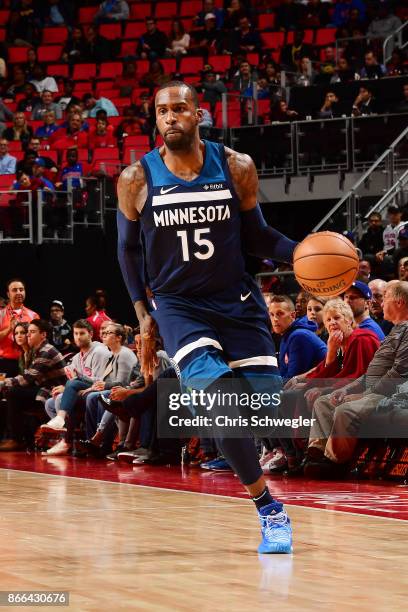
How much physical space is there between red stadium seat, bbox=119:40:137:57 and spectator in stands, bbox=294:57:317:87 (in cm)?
448

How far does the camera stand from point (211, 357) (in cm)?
491

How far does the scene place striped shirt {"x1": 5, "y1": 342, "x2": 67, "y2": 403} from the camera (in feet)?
38.1

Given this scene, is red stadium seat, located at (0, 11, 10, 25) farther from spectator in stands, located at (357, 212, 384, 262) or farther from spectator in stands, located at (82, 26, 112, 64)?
spectator in stands, located at (357, 212, 384, 262)

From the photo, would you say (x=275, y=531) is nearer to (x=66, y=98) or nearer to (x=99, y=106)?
(x=99, y=106)

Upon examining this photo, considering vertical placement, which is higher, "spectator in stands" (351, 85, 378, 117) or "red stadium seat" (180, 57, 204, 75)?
"red stadium seat" (180, 57, 204, 75)

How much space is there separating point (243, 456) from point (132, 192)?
4.15 ft

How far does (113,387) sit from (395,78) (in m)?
6.64

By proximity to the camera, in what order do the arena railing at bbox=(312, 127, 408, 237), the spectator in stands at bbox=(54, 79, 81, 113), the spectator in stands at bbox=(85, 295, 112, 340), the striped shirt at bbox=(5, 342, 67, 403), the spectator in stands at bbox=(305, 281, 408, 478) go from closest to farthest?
the spectator in stands at bbox=(305, 281, 408, 478) < the striped shirt at bbox=(5, 342, 67, 403) < the arena railing at bbox=(312, 127, 408, 237) < the spectator in stands at bbox=(85, 295, 112, 340) < the spectator in stands at bbox=(54, 79, 81, 113)

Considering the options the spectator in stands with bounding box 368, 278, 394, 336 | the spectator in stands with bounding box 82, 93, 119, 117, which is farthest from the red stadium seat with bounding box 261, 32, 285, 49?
the spectator in stands with bounding box 368, 278, 394, 336

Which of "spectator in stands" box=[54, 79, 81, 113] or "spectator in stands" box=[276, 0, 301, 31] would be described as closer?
"spectator in stands" box=[54, 79, 81, 113]

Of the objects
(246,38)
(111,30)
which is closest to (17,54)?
(111,30)

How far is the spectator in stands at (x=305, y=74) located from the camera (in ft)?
53.1

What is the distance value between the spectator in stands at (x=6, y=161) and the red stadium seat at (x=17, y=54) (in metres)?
4.60

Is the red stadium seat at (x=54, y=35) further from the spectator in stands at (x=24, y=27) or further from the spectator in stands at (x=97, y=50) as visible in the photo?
the spectator in stands at (x=97, y=50)
